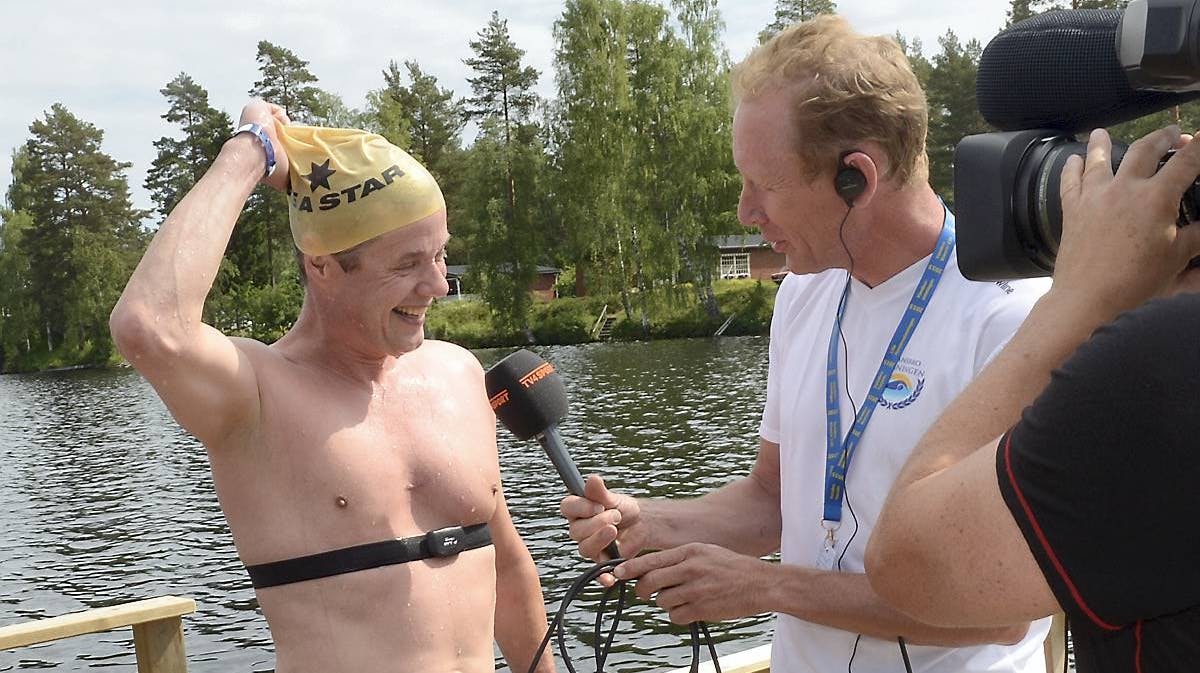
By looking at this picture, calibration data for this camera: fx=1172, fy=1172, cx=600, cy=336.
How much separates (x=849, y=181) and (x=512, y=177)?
53.4 meters

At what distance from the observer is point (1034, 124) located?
63.0 inches

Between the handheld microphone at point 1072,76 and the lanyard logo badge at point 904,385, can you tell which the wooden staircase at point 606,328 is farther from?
the handheld microphone at point 1072,76

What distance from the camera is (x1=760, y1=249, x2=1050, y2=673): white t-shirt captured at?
7.78ft

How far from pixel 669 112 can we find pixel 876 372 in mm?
45225

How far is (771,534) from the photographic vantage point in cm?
294

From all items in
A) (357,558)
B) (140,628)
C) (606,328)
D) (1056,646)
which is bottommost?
(606,328)

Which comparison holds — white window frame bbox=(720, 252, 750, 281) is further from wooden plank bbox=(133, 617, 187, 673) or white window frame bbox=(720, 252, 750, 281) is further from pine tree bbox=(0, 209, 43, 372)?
wooden plank bbox=(133, 617, 187, 673)

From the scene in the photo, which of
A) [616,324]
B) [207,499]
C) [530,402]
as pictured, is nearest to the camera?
[530,402]

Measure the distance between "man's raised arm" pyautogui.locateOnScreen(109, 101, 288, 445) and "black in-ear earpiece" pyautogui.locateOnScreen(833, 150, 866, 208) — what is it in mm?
1347

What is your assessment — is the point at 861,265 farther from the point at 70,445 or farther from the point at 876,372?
the point at 70,445

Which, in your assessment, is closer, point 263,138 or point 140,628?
point 263,138

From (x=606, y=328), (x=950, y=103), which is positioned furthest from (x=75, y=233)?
(x=950, y=103)

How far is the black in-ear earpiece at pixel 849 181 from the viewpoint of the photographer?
2.49 metres

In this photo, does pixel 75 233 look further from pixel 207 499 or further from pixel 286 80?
pixel 207 499
